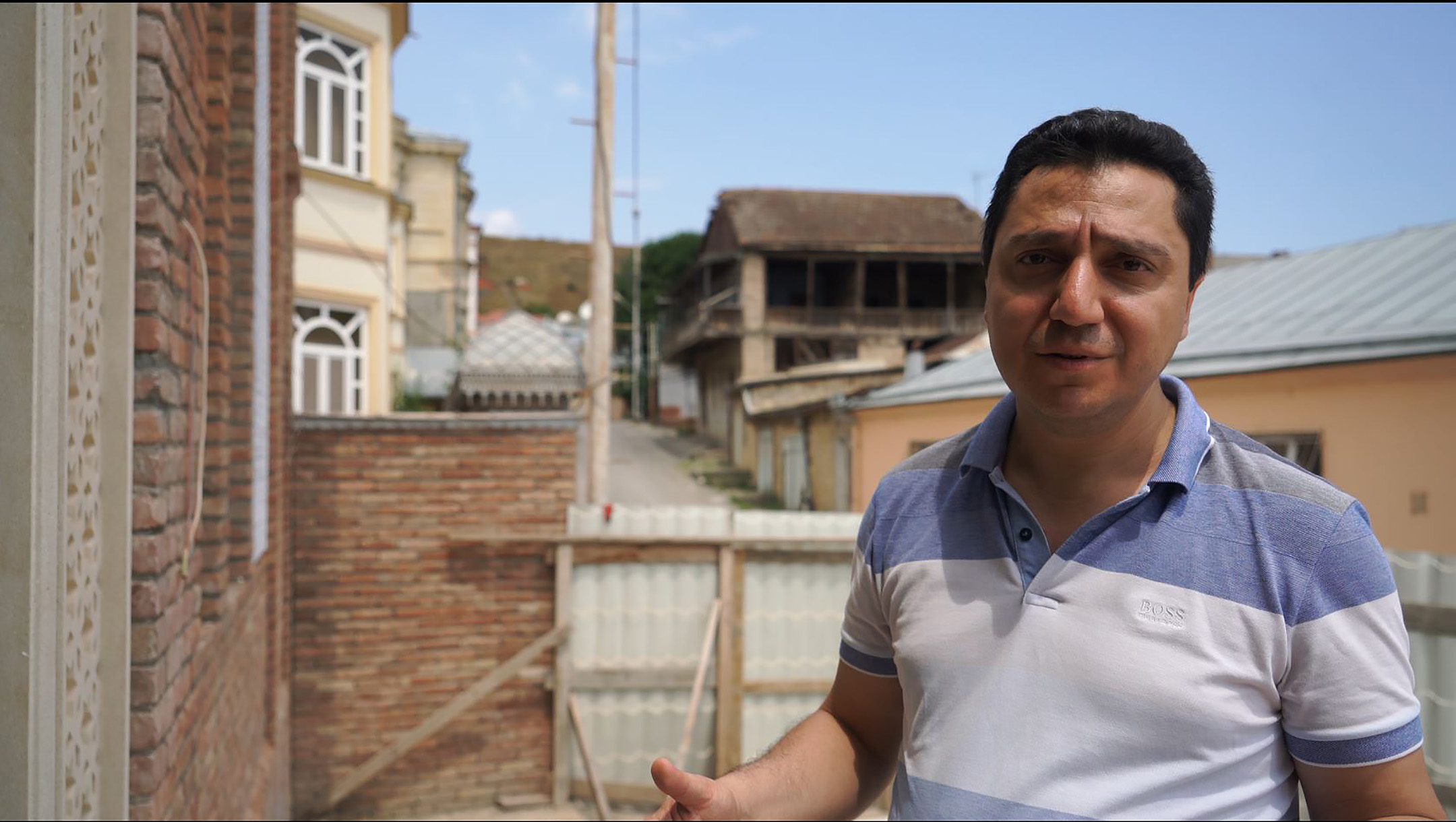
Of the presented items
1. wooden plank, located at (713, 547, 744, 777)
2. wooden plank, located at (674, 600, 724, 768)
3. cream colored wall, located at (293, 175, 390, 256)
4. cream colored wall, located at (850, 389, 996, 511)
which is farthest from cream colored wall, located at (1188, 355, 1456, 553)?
cream colored wall, located at (293, 175, 390, 256)

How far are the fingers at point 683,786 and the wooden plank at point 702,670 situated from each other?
229 inches

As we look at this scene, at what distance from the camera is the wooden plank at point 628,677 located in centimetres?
718

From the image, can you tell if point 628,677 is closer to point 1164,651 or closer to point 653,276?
point 1164,651

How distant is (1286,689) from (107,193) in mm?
2544

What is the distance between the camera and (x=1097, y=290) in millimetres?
1180

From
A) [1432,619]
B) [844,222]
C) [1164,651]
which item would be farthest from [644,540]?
[844,222]

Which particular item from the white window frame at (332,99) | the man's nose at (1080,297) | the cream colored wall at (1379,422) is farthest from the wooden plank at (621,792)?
the white window frame at (332,99)

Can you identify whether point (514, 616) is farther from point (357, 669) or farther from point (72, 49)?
point (72, 49)

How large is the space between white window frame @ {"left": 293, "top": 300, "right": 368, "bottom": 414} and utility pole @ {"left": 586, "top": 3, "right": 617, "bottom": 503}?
5.13m

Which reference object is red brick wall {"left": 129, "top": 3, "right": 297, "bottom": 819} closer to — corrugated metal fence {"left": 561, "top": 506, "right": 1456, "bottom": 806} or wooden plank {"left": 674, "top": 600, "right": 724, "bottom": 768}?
corrugated metal fence {"left": 561, "top": 506, "right": 1456, "bottom": 806}

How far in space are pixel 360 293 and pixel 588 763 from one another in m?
7.49

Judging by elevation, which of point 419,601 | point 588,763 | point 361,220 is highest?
point 361,220

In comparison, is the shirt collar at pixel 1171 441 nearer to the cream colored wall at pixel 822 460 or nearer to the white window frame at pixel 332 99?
the white window frame at pixel 332 99

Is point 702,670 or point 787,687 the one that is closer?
point 702,670
